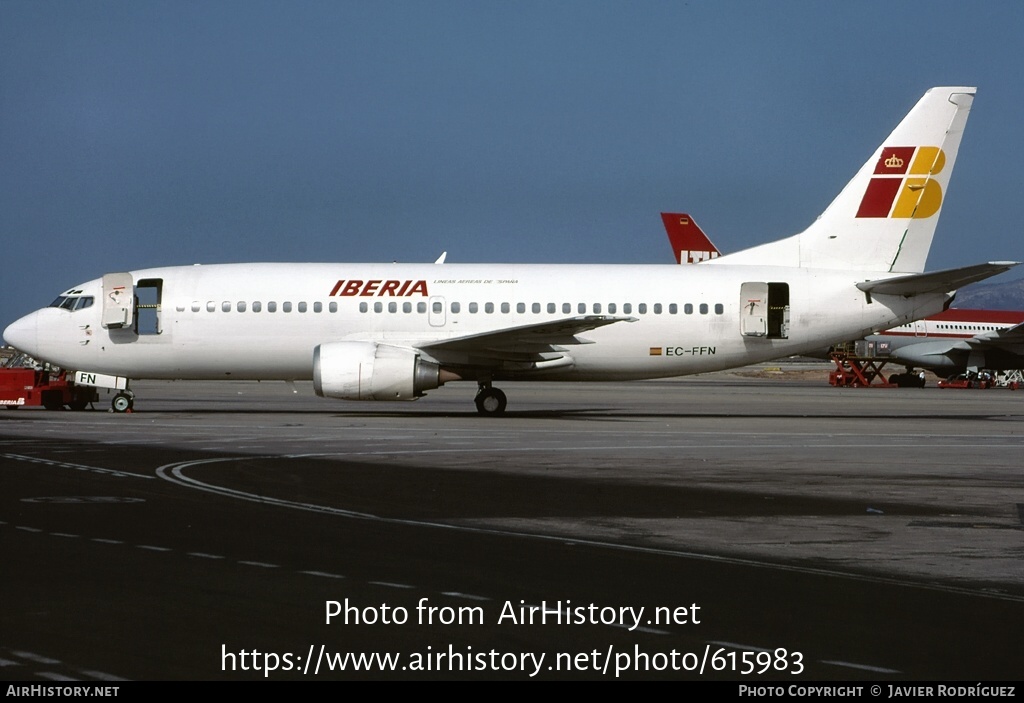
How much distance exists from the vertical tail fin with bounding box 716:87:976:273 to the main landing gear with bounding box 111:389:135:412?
705 inches

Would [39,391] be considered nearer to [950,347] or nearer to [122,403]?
[122,403]

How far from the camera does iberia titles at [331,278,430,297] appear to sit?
108 ft

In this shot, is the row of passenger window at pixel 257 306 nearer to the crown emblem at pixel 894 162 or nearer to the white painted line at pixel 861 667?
the crown emblem at pixel 894 162

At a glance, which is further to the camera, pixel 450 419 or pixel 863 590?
pixel 450 419

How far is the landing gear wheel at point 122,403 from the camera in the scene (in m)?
33.5

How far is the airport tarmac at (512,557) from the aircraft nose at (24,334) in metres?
10.4

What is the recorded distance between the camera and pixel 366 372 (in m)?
30.6

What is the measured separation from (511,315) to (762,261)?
7.01 m

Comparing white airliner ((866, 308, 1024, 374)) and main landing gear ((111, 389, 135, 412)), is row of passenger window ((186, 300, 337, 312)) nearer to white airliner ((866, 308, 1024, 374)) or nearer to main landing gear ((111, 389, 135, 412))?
main landing gear ((111, 389, 135, 412))

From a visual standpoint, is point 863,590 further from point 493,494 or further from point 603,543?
point 493,494

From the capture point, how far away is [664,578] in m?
9.58

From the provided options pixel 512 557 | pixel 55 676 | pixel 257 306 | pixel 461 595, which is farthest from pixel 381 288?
pixel 55 676

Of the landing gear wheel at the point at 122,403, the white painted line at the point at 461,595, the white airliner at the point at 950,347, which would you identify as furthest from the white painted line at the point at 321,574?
the white airliner at the point at 950,347

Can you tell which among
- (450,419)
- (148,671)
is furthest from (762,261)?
(148,671)
